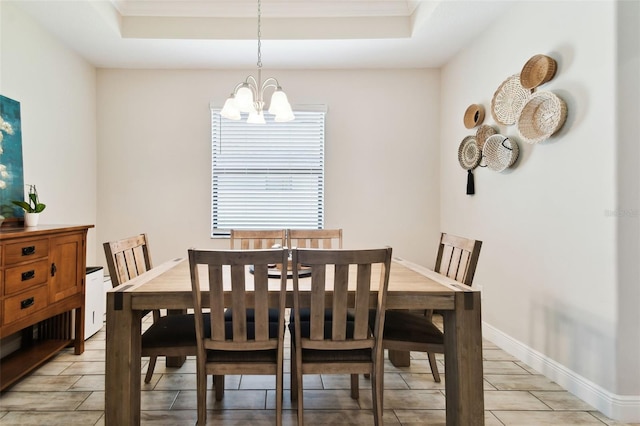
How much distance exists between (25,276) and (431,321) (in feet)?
8.30

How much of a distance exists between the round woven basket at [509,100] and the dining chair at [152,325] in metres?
2.64

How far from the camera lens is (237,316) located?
1.60 metres

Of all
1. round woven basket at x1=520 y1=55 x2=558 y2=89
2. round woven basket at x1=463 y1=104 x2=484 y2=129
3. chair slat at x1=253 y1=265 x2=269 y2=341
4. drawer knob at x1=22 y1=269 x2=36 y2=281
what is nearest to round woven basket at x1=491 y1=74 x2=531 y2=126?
round woven basket at x1=520 y1=55 x2=558 y2=89

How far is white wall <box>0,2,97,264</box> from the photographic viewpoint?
2.71 meters

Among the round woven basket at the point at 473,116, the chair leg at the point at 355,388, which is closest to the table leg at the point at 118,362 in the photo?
the chair leg at the point at 355,388

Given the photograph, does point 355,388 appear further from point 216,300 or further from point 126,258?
point 126,258

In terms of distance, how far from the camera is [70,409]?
1.96 meters

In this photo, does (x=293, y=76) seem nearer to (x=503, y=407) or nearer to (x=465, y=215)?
(x=465, y=215)

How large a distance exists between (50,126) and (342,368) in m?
3.26

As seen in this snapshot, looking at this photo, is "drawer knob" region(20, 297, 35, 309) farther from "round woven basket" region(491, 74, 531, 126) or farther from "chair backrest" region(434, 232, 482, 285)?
"round woven basket" region(491, 74, 531, 126)

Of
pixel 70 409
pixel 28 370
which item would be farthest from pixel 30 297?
pixel 70 409

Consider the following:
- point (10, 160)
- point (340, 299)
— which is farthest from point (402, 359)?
point (10, 160)

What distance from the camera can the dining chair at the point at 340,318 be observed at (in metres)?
1.54

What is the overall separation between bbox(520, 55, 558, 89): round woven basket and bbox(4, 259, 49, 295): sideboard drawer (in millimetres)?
3518
